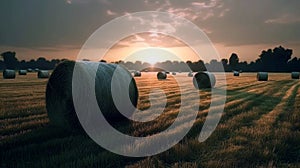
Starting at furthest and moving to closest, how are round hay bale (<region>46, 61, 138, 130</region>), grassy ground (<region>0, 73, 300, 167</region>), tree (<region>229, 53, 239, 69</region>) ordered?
tree (<region>229, 53, 239, 69</region>)
round hay bale (<region>46, 61, 138, 130</region>)
grassy ground (<region>0, 73, 300, 167</region>)

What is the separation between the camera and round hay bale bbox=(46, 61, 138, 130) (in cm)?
742

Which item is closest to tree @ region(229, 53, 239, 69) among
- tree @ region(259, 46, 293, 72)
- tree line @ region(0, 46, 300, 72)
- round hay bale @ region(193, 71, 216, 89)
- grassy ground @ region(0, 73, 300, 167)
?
tree line @ region(0, 46, 300, 72)

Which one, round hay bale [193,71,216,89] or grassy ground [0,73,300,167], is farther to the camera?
round hay bale [193,71,216,89]

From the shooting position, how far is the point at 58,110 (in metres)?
7.59

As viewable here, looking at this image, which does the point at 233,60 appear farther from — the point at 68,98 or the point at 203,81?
the point at 68,98

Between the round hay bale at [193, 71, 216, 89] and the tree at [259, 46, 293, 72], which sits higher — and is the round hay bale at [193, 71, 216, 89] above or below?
below

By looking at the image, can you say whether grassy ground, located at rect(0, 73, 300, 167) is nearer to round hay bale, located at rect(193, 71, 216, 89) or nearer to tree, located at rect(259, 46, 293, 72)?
round hay bale, located at rect(193, 71, 216, 89)

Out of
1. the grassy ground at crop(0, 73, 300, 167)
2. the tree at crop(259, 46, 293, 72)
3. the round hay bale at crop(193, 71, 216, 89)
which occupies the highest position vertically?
the tree at crop(259, 46, 293, 72)

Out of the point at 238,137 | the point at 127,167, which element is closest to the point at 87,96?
the point at 127,167

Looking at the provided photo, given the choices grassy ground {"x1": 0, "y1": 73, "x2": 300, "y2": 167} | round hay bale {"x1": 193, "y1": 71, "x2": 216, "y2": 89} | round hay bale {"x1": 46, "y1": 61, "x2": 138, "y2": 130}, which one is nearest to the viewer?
grassy ground {"x1": 0, "y1": 73, "x2": 300, "y2": 167}

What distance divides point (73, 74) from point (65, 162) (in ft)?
12.2

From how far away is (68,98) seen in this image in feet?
24.9

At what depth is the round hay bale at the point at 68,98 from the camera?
7422mm

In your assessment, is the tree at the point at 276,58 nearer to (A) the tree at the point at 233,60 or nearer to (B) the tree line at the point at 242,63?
(B) the tree line at the point at 242,63
